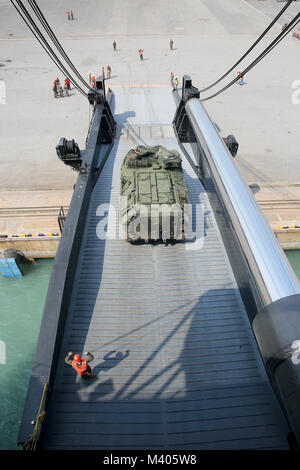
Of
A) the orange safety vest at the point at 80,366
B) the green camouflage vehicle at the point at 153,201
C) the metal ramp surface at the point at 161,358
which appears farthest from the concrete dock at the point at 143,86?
the orange safety vest at the point at 80,366

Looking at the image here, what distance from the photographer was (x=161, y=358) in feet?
28.8

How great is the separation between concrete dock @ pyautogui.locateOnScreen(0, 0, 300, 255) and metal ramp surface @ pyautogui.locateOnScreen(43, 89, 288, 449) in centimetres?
709

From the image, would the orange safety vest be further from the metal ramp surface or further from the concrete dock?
the concrete dock

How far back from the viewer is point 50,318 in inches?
333

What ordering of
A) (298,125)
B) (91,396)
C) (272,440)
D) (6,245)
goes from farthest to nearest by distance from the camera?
1. (298,125)
2. (6,245)
3. (91,396)
4. (272,440)

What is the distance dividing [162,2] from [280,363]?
3508 inches

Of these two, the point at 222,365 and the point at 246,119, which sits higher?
the point at 246,119

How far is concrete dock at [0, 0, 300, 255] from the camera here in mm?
17952

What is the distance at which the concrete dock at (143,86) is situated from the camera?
18.0 metres

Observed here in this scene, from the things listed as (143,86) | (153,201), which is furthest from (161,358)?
(143,86)

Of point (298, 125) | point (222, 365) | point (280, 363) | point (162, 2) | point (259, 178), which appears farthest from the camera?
point (162, 2)

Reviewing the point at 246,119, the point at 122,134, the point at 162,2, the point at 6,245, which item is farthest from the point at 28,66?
the point at 162,2

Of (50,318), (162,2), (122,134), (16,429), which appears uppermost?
(162,2)

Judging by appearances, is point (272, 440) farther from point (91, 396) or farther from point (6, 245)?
point (6, 245)
